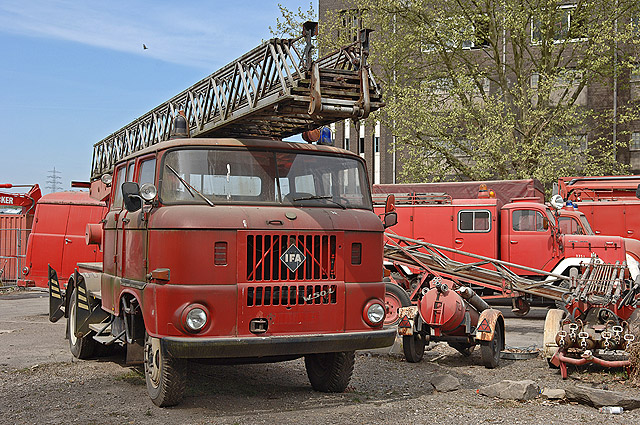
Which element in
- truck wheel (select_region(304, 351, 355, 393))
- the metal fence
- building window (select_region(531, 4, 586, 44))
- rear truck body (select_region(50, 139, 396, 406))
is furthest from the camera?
building window (select_region(531, 4, 586, 44))

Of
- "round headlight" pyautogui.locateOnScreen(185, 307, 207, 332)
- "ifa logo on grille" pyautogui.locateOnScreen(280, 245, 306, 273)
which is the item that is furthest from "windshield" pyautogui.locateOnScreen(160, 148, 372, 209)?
"round headlight" pyautogui.locateOnScreen(185, 307, 207, 332)

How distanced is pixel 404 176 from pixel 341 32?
20.0 feet

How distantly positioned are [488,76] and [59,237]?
53.9 feet

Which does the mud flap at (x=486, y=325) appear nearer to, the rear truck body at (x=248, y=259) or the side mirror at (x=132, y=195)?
the rear truck body at (x=248, y=259)

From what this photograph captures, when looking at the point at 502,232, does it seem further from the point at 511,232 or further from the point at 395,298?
the point at 395,298

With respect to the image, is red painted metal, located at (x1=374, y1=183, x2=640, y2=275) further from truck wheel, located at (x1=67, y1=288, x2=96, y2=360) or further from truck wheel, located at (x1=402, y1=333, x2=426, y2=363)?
truck wheel, located at (x1=67, y1=288, x2=96, y2=360)

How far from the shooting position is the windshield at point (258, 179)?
21.9 feet

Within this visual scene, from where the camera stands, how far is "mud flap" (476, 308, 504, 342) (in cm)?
898

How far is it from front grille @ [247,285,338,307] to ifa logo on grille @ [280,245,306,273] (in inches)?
7.5

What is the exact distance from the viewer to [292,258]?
648 centimetres

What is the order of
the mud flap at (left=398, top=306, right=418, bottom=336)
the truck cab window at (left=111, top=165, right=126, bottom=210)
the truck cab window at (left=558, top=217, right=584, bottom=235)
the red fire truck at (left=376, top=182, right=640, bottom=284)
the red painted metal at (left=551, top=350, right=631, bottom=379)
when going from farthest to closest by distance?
the truck cab window at (left=558, top=217, right=584, bottom=235) < the red fire truck at (left=376, top=182, right=640, bottom=284) < the mud flap at (left=398, top=306, right=418, bottom=336) < the truck cab window at (left=111, top=165, right=126, bottom=210) < the red painted metal at (left=551, top=350, right=631, bottom=379)

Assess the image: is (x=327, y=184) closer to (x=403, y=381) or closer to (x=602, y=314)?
(x=403, y=381)

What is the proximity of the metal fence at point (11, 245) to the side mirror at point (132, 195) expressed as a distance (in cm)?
1638

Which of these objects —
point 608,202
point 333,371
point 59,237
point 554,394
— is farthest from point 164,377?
point 608,202
